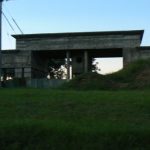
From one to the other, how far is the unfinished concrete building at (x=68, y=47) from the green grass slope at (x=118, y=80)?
1825cm

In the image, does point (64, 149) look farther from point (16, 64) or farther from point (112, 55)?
point (112, 55)

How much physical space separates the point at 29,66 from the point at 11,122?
41.9 m

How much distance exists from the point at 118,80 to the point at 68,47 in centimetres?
2360

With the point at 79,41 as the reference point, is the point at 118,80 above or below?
below

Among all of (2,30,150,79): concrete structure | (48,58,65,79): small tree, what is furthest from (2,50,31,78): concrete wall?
(48,58,65,79): small tree

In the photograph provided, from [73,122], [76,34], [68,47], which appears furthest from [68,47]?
[73,122]

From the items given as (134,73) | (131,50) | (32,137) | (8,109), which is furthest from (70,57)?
(32,137)

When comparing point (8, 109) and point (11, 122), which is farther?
point (8, 109)

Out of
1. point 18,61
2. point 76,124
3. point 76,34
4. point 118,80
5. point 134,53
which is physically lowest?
point 76,124

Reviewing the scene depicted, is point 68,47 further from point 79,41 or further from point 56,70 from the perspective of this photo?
point 56,70

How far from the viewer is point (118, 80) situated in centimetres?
3272

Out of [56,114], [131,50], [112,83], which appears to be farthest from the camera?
[131,50]

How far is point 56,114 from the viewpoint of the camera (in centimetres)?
1509

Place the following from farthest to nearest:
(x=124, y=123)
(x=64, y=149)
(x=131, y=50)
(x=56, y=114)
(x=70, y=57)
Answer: (x=70, y=57)
(x=131, y=50)
(x=56, y=114)
(x=124, y=123)
(x=64, y=149)
